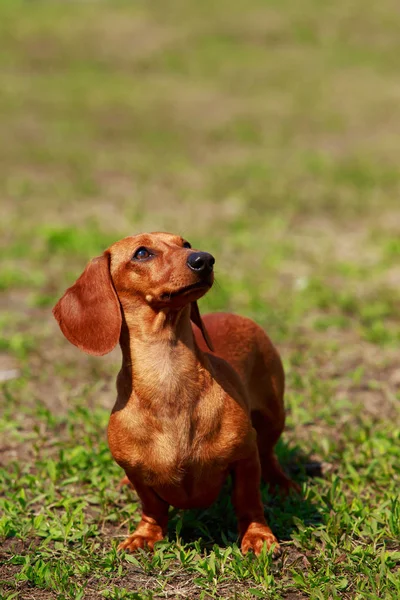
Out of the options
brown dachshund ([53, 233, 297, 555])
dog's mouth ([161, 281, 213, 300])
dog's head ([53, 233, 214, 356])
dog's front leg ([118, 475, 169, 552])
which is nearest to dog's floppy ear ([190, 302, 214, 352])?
brown dachshund ([53, 233, 297, 555])

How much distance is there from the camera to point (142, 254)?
11.0 feet

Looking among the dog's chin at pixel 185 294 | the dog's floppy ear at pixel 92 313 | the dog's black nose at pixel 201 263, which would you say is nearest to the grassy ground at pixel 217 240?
the dog's floppy ear at pixel 92 313

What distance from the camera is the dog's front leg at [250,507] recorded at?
342cm

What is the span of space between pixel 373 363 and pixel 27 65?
14752 mm

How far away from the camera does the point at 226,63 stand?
18641 millimetres

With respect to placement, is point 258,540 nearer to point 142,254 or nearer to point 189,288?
point 189,288

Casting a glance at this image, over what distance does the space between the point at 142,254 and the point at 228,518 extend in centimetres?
128

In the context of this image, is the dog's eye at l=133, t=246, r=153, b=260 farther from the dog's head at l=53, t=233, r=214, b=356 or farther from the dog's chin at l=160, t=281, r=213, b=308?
the dog's chin at l=160, t=281, r=213, b=308

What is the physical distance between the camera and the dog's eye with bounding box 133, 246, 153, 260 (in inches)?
132

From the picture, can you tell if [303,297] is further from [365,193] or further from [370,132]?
[370,132]

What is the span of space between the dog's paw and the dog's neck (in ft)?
2.00

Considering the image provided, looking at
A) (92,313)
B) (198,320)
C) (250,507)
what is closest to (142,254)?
(92,313)

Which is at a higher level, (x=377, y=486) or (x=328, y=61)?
(x=328, y=61)

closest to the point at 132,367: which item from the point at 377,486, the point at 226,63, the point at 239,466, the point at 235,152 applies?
the point at 239,466
